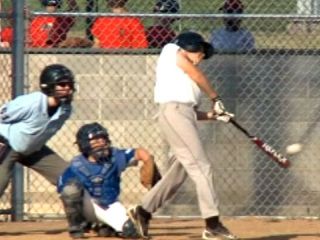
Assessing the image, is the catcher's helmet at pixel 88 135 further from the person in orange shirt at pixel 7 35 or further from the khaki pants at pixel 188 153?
the person in orange shirt at pixel 7 35

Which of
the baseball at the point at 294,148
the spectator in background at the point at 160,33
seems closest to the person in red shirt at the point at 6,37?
the spectator in background at the point at 160,33

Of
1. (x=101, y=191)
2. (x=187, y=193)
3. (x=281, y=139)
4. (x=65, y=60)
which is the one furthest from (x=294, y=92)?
(x=101, y=191)

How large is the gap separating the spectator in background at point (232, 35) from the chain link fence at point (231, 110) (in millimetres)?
176

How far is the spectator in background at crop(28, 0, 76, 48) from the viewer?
12594 millimetres

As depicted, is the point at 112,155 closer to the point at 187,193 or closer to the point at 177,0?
the point at 187,193

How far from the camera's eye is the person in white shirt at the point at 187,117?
31.6 ft

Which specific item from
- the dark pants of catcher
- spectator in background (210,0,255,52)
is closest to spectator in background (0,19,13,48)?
spectator in background (210,0,255,52)

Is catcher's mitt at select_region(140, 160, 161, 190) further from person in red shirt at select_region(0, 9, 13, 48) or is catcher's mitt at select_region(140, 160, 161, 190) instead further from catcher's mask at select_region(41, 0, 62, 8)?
catcher's mask at select_region(41, 0, 62, 8)

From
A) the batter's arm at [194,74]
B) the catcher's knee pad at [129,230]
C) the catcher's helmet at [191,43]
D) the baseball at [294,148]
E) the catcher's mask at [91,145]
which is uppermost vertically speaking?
the catcher's helmet at [191,43]

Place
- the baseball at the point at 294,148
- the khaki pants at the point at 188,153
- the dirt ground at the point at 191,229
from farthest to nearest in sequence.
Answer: the baseball at the point at 294,148 < the dirt ground at the point at 191,229 < the khaki pants at the point at 188,153

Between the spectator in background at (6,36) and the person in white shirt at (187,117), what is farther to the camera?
the spectator in background at (6,36)

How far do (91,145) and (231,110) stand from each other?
2686mm

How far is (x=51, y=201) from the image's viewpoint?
484 inches

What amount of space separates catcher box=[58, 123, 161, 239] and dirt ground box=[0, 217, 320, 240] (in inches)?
8.2
